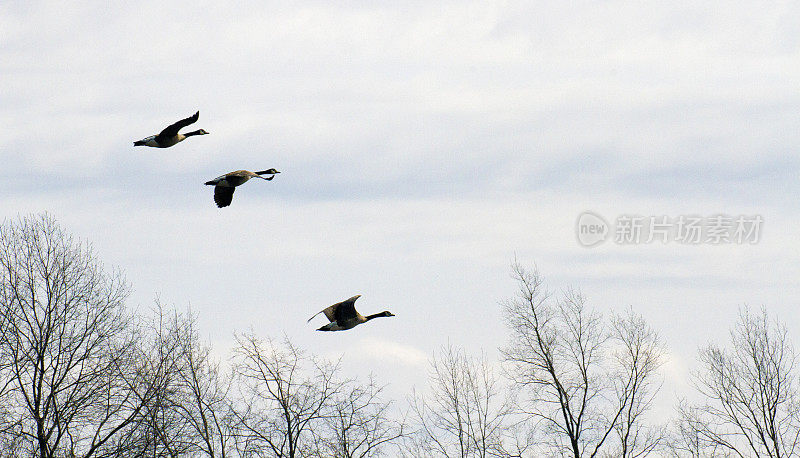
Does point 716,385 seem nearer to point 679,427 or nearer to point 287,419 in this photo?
point 679,427

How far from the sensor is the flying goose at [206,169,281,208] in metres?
17.3

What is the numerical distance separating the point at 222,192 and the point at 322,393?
1352 cm

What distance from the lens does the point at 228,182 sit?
18.0m

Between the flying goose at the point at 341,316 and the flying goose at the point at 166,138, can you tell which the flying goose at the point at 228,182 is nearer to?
the flying goose at the point at 166,138

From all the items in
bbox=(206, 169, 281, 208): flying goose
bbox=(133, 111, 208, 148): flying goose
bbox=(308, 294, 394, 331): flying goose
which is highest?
bbox=(133, 111, 208, 148): flying goose

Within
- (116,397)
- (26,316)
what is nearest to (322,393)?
(116,397)

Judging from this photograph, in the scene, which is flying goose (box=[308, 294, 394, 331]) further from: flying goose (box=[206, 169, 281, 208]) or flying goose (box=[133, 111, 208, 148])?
flying goose (box=[133, 111, 208, 148])

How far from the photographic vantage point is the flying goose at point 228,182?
1735cm

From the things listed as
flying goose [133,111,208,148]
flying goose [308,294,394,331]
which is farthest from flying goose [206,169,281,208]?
flying goose [308,294,394,331]

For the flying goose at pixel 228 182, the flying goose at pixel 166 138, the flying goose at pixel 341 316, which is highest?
the flying goose at pixel 166 138

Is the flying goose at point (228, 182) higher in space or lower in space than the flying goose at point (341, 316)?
higher

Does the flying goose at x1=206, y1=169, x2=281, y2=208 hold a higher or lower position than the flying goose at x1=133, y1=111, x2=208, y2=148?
lower

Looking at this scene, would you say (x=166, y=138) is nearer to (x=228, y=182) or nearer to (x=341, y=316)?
(x=228, y=182)

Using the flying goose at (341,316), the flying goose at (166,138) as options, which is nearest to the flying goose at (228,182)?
the flying goose at (166,138)
